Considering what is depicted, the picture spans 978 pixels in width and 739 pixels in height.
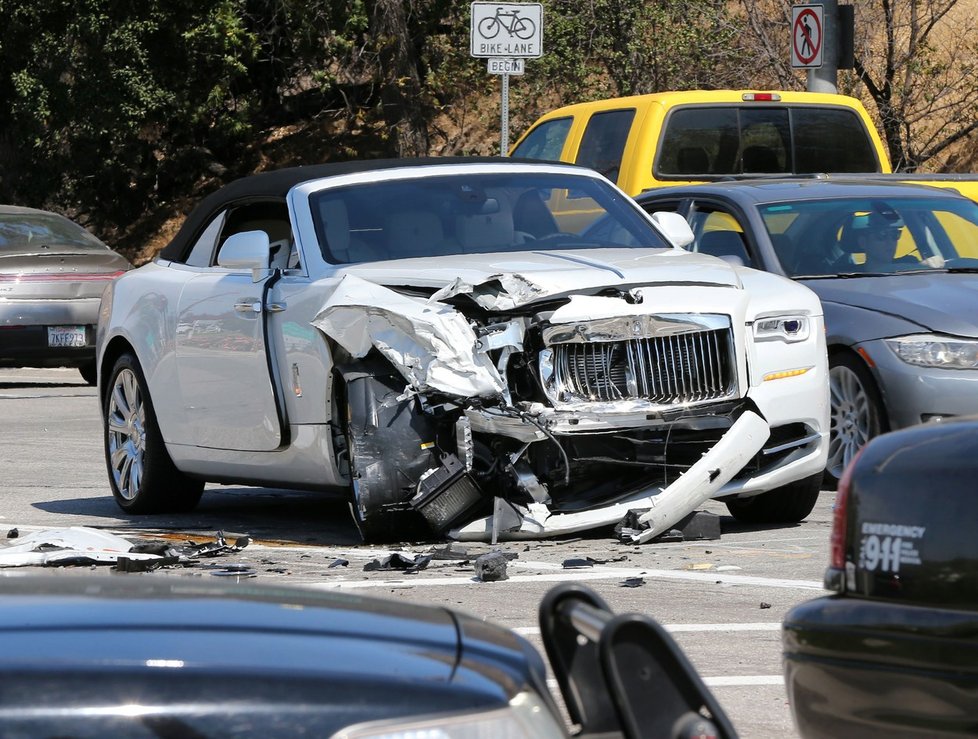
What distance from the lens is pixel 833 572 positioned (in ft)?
13.1

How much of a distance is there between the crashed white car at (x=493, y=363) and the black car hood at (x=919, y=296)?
119cm

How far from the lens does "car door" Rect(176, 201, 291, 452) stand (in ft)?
27.3

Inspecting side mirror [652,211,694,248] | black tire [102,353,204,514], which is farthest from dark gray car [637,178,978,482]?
black tire [102,353,204,514]

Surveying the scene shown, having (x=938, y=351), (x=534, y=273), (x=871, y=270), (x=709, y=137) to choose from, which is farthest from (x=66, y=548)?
(x=709, y=137)

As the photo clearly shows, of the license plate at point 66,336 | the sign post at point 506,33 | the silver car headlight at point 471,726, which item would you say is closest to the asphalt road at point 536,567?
the silver car headlight at point 471,726

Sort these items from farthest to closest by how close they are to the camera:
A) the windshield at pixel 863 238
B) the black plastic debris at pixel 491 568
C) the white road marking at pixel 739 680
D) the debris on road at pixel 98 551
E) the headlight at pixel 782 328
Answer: the windshield at pixel 863 238 < the headlight at pixel 782 328 < the debris on road at pixel 98 551 < the black plastic debris at pixel 491 568 < the white road marking at pixel 739 680

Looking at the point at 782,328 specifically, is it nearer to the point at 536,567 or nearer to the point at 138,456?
the point at 536,567

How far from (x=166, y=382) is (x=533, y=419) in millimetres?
2549

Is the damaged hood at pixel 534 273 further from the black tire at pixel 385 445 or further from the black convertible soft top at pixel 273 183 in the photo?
the black convertible soft top at pixel 273 183

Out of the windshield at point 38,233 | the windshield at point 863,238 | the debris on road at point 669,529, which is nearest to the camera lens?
the debris on road at point 669,529

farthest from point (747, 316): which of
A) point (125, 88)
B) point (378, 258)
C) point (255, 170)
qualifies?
point (255, 170)

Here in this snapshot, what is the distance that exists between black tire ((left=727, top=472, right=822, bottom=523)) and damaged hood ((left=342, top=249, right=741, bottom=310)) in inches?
42.0

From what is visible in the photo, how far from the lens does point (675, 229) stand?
29.3 ft

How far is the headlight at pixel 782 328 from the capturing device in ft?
25.8
